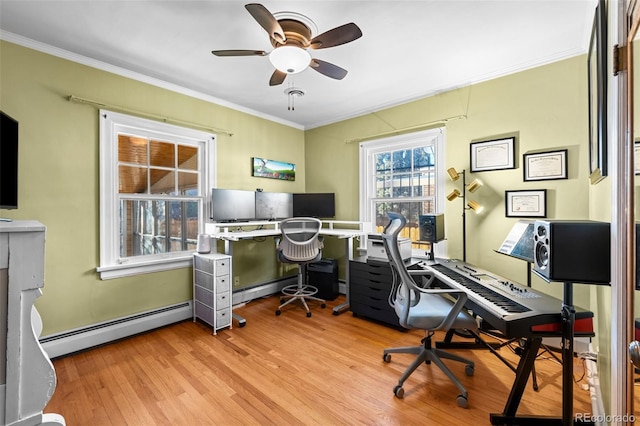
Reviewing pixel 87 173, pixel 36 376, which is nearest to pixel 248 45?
pixel 87 173

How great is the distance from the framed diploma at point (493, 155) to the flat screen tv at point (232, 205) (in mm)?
2621

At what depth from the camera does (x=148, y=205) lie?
3066 mm

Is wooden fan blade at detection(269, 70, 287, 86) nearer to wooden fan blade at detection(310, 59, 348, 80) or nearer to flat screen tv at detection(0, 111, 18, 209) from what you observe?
wooden fan blade at detection(310, 59, 348, 80)

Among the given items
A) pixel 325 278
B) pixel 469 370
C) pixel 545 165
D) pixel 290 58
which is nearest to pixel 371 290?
pixel 325 278

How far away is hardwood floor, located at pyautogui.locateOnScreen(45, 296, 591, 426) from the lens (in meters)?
1.71

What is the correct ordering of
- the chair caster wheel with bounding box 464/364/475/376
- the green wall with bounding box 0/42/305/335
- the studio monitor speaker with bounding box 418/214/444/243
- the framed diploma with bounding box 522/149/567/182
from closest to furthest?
the chair caster wheel with bounding box 464/364/475/376 < the green wall with bounding box 0/42/305/335 < the framed diploma with bounding box 522/149/567/182 < the studio monitor speaker with bounding box 418/214/444/243

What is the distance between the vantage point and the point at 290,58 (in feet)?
6.53

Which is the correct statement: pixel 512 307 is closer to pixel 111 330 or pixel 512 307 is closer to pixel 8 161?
pixel 8 161

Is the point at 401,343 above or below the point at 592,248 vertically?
below

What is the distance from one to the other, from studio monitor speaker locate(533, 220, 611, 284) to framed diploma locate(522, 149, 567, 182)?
156 centimetres

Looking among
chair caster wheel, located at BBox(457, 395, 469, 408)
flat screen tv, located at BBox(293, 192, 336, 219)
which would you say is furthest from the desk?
chair caster wheel, located at BBox(457, 395, 469, 408)

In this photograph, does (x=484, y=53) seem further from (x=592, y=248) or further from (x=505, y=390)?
(x=505, y=390)

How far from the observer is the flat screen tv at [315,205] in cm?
408

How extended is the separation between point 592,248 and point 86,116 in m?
3.69
